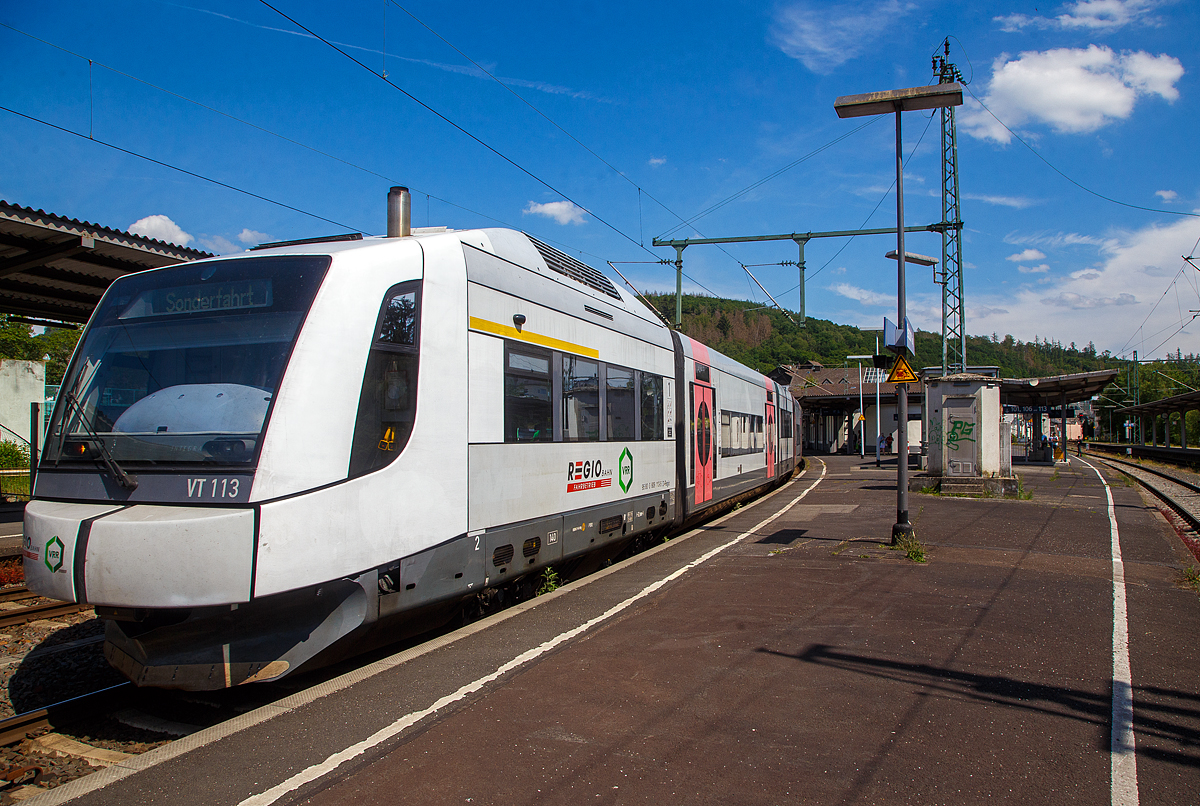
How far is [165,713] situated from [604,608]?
3.70 meters

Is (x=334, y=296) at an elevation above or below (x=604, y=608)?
above

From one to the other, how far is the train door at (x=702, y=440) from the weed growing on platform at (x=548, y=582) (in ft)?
14.9

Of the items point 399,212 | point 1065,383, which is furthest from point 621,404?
point 1065,383

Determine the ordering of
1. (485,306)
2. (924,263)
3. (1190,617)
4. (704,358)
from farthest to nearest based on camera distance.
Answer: (924,263) < (704,358) < (1190,617) < (485,306)

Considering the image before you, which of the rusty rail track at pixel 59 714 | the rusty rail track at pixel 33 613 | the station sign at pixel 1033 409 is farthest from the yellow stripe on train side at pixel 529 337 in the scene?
the station sign at pixel 1033 409

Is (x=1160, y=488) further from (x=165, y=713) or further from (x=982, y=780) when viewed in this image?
(x=165, y=713)

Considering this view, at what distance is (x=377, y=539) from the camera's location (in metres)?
5.14

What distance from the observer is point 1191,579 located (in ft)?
29.0

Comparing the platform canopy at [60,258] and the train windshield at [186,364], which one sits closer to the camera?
the train windshield at [186,364]

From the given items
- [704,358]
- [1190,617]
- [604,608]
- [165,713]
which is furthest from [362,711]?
[704,358]

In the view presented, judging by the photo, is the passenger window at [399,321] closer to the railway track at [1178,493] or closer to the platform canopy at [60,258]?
the platform canopy at [60,258]

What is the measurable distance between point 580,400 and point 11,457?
28144 mm

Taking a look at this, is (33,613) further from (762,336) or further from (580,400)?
(762,336)

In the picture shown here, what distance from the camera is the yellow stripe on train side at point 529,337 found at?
20.8ft
